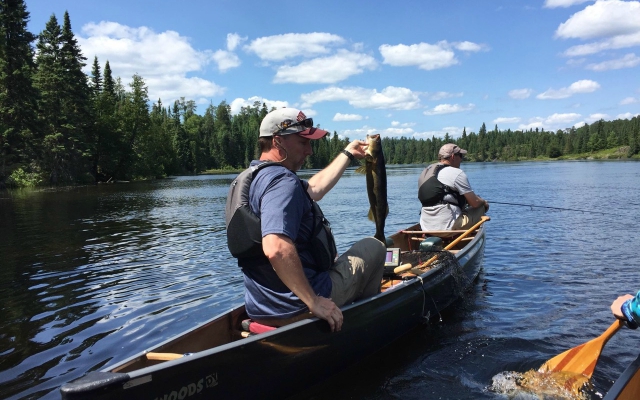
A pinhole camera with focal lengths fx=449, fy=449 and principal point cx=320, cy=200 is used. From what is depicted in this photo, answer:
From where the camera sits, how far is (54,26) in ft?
153

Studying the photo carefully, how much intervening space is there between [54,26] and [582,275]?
53.5 m

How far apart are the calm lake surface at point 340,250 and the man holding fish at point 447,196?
143cm

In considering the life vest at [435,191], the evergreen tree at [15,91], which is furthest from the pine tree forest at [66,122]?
the life vest at [435,191]

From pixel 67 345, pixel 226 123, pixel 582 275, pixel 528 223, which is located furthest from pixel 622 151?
pixel 67 345

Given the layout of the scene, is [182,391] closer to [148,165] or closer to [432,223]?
[432,223]

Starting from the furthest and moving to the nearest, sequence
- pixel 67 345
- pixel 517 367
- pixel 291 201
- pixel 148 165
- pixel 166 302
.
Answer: pixel 148 165 → pixel 166 302 → pixel 67 345 → pixel 517 367 → pixel 291 201

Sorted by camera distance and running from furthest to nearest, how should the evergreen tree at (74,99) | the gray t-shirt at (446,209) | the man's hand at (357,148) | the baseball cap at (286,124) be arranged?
the evergreen tree at (74,99) → the gray t-shirt at (446,209) → the man's hand at (357,148) → the baseball cap at (286,124)

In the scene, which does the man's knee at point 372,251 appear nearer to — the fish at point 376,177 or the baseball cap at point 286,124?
the fish at point 376,177

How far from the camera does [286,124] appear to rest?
12.4 feet

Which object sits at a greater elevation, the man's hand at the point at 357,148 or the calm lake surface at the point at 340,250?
the man's hand at the point at 357,148

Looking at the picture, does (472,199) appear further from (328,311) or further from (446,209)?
(328,311)

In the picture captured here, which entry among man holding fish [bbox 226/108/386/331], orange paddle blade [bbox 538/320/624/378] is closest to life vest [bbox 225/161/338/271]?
man holding fish [bbox 226/108/386/331]

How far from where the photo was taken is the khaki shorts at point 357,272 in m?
4.37

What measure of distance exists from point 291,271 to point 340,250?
966cm
